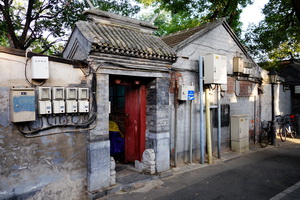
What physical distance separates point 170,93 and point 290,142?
8220 millimetres

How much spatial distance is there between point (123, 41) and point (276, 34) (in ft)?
38.6

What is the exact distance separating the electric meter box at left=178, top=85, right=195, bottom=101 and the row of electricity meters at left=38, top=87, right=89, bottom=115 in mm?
3184

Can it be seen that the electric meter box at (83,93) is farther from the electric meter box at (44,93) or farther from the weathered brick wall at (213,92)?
the weathered brick wall at (213,92)

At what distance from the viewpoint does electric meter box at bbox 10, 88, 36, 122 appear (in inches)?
166

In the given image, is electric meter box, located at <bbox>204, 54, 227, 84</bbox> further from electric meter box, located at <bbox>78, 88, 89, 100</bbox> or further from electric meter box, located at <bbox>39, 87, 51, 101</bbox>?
electric meter box, located at <bbox>39, 87, 51, 101</bbox>

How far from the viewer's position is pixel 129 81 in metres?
6.65

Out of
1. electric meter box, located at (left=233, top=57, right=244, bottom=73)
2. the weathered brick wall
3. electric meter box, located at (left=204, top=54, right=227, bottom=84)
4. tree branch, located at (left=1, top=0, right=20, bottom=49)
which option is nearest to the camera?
electric meter box, located at (left=204, top=54, right=227, bottom=84)

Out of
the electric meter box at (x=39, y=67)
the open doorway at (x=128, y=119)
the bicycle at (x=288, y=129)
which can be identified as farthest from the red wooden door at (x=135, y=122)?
the bicycle at (x=288, y=129)

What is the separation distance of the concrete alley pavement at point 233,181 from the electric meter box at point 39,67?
302 cm

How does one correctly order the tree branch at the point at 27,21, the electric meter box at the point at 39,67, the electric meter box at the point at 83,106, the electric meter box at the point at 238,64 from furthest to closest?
the tree branch at the point at 27,21 → the electric meter box at the point at 238,64 → the electric meter box at the point at 83,106 → the electric meter box at the point at 39,67

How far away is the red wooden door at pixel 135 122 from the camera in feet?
22.7

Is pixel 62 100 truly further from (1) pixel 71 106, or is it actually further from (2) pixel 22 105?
(2) pixel 22 105

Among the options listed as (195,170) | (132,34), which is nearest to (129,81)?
(132,34)

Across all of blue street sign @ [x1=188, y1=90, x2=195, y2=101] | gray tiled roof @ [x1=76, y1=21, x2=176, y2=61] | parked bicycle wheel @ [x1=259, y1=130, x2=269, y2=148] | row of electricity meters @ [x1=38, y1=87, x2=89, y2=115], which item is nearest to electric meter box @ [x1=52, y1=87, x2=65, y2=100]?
row of electricity meters @ [x1=38, y1=87, x2=89, y2=115]
